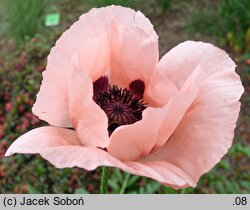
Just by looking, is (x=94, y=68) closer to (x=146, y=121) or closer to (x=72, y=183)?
(x=146, y=121)

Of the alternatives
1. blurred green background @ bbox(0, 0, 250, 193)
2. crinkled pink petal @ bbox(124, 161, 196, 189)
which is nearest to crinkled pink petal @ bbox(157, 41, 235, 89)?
crinkled pink petal @ bbox(124, 161, 196, 189)

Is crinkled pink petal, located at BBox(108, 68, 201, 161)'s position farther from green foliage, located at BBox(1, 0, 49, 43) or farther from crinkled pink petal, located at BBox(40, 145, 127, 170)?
green foliage, located at BBox(1, 0, 49, 43)

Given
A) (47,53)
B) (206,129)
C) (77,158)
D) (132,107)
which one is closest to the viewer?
(77,158)

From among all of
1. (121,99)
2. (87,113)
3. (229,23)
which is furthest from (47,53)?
(87,113)

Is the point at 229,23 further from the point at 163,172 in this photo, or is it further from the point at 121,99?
the point at 163,172

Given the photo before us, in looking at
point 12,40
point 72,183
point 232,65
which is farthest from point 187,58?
point 12,40

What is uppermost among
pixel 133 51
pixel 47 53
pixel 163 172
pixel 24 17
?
pixel 133 51

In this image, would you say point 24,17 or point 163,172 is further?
point 24,17
